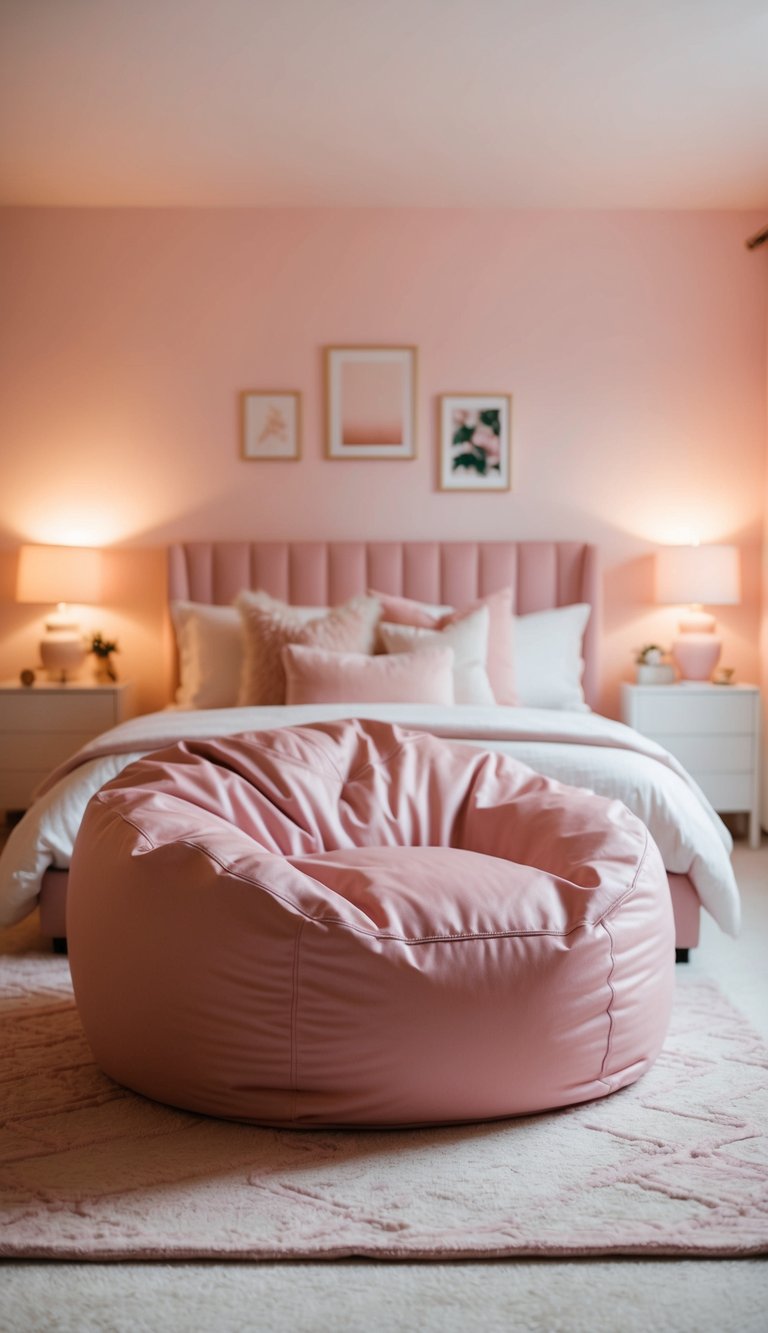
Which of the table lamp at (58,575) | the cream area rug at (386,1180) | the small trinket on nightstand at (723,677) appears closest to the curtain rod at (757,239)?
the small trinket on nightstand at (723,677)

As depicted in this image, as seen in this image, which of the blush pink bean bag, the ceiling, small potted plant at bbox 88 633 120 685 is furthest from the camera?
small potted plant at bbox 88 633 120 685

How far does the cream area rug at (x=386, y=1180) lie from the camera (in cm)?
171

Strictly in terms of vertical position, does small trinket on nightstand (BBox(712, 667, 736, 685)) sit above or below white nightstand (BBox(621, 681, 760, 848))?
above

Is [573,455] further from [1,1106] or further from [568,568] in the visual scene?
[1,1106]

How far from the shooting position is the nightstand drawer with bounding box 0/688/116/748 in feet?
15.2

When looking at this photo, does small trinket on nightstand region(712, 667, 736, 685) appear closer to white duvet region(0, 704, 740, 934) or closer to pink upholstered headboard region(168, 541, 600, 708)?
pink upholstered headboard region(168, 541, 600, 708)

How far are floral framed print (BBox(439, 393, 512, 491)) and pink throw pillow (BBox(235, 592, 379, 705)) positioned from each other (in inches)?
36.1

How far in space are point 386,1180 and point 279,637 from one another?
2599 mm

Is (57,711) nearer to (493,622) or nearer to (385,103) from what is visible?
(493,622)

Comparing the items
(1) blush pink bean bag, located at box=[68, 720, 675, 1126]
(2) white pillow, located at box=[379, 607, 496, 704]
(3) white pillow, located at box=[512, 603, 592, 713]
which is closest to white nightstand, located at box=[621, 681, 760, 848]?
(3) white pillow, located at box=[512, 603, 592, 713]

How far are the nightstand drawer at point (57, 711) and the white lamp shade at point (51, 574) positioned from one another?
404 millimetres

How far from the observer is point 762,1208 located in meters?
1.81

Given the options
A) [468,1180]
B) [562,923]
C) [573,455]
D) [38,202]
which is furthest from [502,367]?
[468,1180]

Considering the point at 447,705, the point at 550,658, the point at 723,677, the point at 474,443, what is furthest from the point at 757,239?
the point at 447,705
